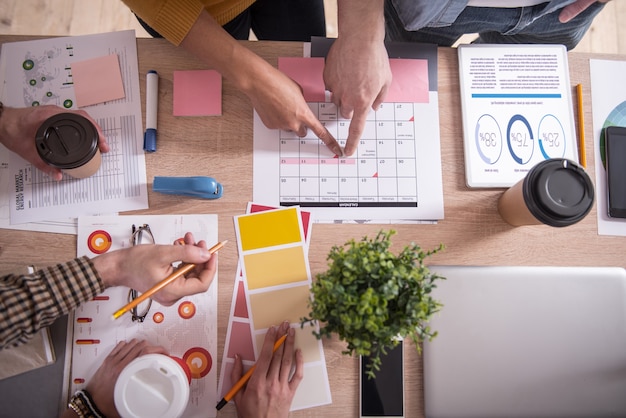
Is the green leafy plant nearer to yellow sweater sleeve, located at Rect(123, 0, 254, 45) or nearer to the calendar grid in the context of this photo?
the calendar grid

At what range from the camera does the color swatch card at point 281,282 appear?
0.81 m

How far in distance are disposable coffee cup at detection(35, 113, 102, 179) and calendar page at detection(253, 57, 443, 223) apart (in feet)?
1.07

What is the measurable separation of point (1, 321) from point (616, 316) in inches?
44.2

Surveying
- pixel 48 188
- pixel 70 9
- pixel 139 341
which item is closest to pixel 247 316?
pixel 139 341

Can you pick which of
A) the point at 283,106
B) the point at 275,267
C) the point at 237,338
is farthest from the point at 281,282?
the point at 283,106

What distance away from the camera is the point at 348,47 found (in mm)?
845

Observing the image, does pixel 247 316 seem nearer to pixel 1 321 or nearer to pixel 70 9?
pixel 1 321

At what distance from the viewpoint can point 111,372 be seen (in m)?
0.79

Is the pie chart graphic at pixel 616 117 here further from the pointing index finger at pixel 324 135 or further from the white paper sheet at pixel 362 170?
the pointing index finger at pixel 324 135

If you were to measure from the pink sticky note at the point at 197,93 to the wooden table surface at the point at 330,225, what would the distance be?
0.6 inches

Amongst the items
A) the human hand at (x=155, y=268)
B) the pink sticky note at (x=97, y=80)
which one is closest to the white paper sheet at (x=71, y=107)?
the pink sticky note at (x=97, y=80)

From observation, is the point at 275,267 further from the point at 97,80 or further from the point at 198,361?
the point at 97,80

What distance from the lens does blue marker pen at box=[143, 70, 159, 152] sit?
88 centimetres

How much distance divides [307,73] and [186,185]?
37 cm
